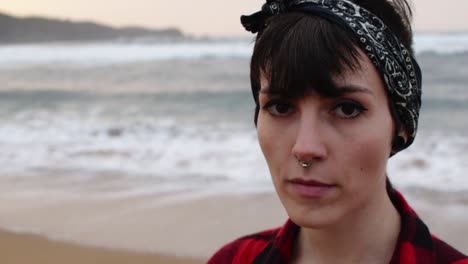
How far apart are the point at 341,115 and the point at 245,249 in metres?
0.45

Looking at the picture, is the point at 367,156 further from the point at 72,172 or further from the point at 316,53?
the point at 72,172

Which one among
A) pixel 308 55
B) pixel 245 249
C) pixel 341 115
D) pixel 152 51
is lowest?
pixel 152 51

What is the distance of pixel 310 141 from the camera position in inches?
50.6

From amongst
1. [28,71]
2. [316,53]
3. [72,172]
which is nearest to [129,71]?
[28,71]

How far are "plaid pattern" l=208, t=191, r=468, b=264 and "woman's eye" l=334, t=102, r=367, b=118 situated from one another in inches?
11.4

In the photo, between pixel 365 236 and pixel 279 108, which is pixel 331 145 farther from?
pixel 365 236

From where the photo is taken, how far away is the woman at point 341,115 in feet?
4.27

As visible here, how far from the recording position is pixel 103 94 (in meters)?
13.5

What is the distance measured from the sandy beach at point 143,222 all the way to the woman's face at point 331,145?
2.54 m

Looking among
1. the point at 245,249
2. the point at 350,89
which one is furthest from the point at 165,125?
the point at 350,89

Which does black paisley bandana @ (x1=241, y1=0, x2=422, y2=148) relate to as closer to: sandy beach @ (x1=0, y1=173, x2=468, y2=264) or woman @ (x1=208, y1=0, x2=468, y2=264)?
woman @ (x1=208, y1=0, x2=468, y2=264)

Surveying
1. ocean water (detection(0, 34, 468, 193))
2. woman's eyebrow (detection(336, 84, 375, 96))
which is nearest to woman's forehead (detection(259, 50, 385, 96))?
woman's eyebrow (detection(336, 84, 375, 96))

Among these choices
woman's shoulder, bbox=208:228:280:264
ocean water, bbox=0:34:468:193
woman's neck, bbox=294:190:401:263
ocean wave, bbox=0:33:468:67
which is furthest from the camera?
ocean wave, bbox=0:33:468:67

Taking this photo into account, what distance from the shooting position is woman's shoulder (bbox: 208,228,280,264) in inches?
61.2
